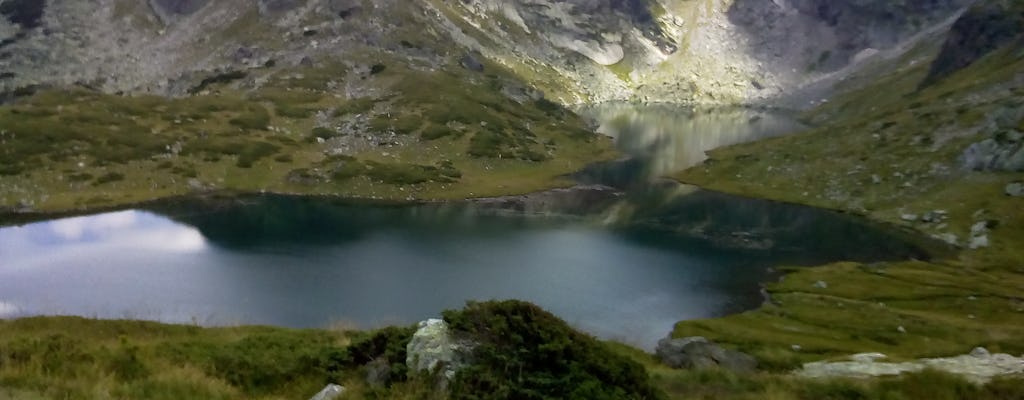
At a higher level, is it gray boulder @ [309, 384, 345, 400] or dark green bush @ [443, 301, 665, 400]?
dark green bush @ [443, 301, 665, 400]

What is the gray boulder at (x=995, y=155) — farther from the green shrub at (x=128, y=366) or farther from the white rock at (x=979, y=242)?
the green shrub at (x=128, y=366)

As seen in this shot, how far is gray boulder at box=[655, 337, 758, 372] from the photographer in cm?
3454

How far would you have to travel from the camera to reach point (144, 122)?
142m

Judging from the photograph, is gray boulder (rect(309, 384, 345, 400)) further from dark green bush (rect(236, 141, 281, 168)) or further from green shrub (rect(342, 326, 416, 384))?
dark green bush (rect(236, 141, 281, 168))

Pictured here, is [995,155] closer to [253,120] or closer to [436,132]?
[436,132]

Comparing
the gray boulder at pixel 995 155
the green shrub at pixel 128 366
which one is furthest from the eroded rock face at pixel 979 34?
the green shrub at pixel 128 366

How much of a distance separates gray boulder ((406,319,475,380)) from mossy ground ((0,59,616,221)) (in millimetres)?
104842

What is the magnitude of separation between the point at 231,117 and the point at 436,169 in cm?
5358

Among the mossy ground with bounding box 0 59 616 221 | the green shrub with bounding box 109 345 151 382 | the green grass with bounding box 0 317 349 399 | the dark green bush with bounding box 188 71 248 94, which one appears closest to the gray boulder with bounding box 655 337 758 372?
the green grass with bounding box 0 317 349 399

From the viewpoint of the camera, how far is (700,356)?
118 ft

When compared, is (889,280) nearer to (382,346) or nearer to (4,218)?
(382,346)

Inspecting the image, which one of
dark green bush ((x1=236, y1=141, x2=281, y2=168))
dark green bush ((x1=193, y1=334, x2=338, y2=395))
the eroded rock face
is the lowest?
dark green bush ((x1=193, y1=334, x2=338, y2=395))

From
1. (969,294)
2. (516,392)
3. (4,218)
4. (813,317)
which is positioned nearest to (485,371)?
(516,392)

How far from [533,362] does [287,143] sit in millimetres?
136815
